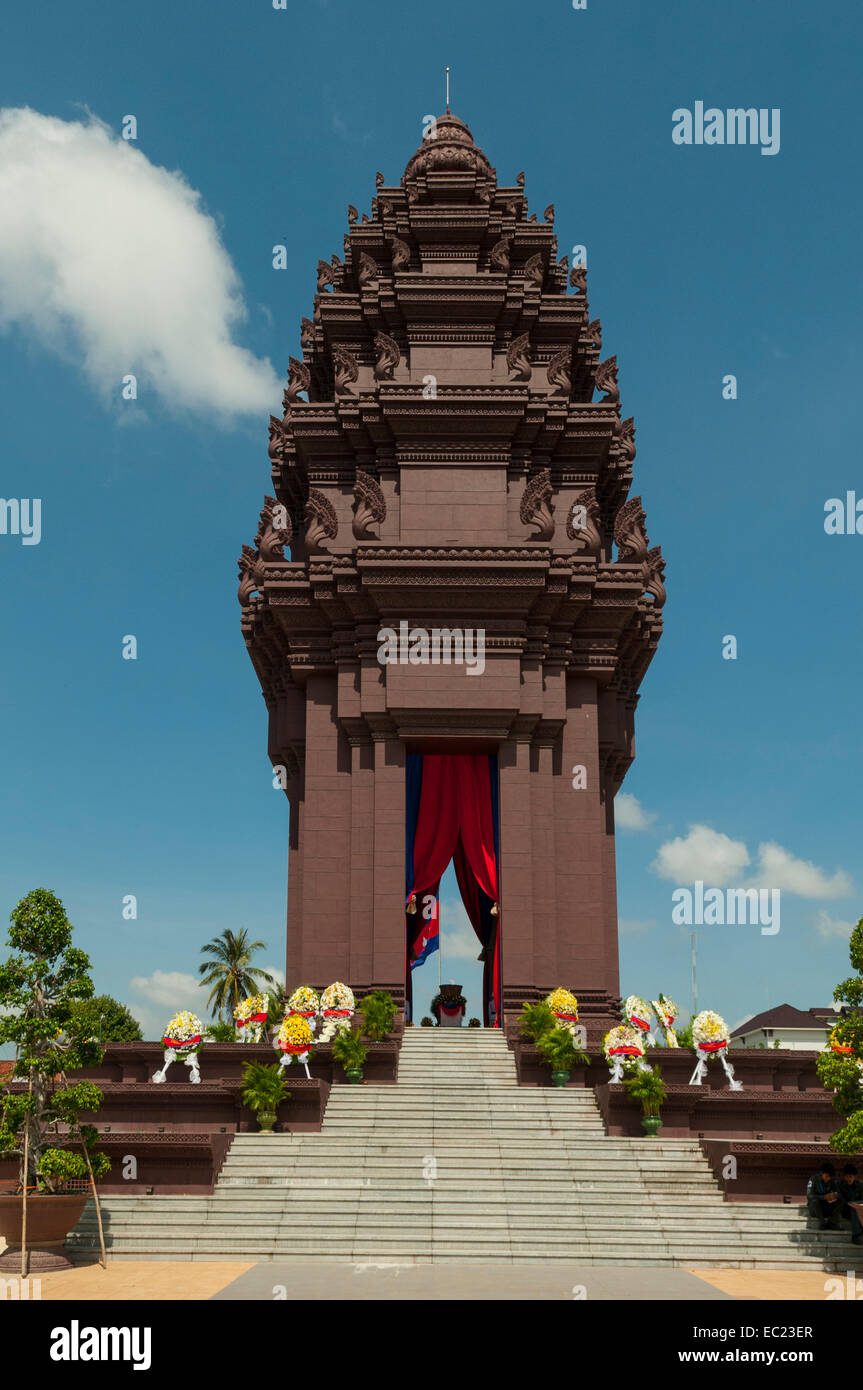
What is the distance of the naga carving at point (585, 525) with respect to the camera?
3148 cm

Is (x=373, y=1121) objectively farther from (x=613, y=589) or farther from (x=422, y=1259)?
(x=613, y=589)

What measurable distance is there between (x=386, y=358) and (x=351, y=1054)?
18041 mm

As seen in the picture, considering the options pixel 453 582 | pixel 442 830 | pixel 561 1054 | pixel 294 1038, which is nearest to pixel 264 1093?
pixel 294 1038

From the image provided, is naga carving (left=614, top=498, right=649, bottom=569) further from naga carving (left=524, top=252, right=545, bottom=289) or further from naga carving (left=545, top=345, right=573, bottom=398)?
naga carving (left=524, top=252, right=545, bottom=289)

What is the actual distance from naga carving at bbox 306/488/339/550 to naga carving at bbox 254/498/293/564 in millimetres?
1070

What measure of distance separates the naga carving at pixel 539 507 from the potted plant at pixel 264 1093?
48.9ft

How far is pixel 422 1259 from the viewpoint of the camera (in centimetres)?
1717

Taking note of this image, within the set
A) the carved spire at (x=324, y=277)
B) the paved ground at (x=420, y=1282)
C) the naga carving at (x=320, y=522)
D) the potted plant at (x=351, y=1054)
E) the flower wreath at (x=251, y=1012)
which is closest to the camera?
the paved ground at (x=420, y=1282)

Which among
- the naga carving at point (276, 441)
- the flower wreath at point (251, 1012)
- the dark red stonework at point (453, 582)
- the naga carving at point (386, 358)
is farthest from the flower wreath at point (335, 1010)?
the naga carving at point (276, 441)

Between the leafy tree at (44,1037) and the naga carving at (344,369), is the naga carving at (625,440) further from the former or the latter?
the leafy tree at (44,1037)

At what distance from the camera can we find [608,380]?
1385 inches

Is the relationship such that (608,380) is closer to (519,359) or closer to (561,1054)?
A: (519,359)
